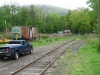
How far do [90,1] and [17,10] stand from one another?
49664 millimetres

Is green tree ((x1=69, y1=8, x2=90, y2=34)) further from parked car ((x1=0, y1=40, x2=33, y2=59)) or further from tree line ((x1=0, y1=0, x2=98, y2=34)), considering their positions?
parked car ((x1=0, y1=40, x2=33, y2=59))

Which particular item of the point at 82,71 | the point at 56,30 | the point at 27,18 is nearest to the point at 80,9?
the point at 56,30

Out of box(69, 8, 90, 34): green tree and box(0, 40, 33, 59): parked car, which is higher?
box(69, 8, 90, 34): green tree

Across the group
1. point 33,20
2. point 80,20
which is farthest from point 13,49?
point 80,20

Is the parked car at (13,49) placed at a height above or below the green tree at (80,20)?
below

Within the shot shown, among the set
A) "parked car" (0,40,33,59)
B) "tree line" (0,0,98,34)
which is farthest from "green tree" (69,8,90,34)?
"parked car" (0,40,33,59)

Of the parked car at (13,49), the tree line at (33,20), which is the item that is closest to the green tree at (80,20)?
the tree line at (33,20)

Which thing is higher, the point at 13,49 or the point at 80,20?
the point at 80,20

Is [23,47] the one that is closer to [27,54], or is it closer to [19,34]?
[27,54]

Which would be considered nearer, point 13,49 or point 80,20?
point 13,49

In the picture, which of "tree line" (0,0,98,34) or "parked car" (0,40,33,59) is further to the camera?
"tree line" (0,0,98,34)

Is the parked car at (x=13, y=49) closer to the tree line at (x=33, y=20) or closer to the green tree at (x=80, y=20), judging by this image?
the tree line at (x=33, y=20)

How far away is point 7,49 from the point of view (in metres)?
19.2

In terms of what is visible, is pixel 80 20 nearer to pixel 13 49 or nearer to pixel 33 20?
pixel 33 20
